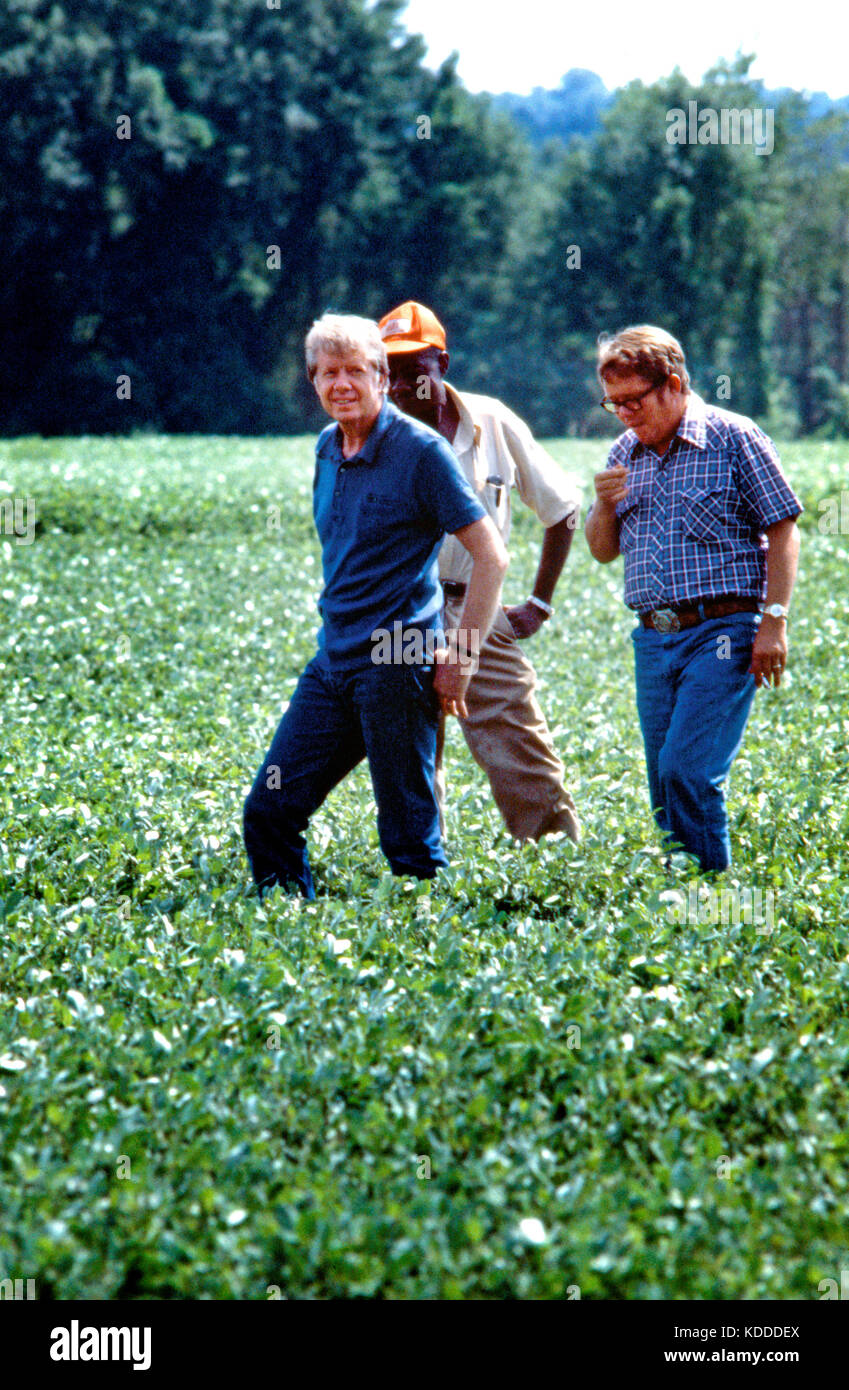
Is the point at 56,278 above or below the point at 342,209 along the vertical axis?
below

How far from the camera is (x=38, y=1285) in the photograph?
3.07 meters

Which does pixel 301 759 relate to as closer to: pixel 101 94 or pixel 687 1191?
pixel 687 1191

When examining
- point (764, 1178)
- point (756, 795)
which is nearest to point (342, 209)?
point (756, 795)

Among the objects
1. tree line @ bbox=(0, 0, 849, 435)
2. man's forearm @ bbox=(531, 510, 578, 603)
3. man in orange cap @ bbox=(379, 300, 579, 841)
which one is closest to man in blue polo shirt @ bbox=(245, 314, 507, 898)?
man in orange cap @ bbox=(379, 300, 579, 841)

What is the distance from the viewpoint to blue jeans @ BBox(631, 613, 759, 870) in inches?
198

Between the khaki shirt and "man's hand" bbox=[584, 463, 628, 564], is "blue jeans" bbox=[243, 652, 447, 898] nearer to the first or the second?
the khaki shirt

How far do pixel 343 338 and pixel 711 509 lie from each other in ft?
4.92

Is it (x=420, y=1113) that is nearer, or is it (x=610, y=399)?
(x=420, y=1113)

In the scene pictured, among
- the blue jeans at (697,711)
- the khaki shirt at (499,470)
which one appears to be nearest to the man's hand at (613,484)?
the khaki shirt at (499,470)

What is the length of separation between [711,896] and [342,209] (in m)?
58.7

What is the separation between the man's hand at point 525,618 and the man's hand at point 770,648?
1192 millimetres

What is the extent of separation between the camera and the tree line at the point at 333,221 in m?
49.9

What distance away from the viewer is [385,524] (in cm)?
464

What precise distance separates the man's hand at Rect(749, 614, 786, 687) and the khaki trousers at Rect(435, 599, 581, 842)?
3.55ft
